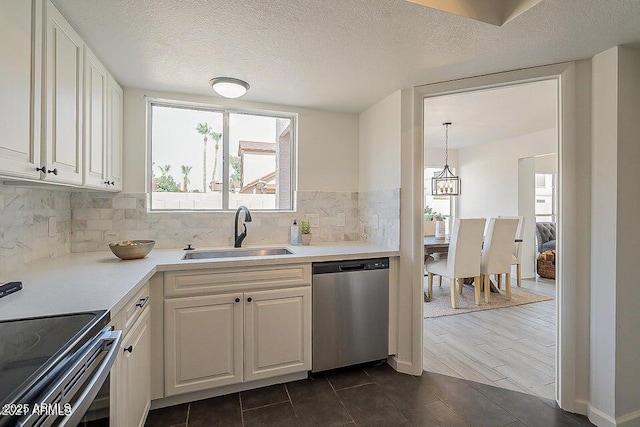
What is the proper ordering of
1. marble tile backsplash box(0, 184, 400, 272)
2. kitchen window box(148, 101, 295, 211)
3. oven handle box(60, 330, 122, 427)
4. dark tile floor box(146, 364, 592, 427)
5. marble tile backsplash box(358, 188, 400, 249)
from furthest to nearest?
kitchen window box(148, 101, 295, 211)
marble tile backsplash box(358, 188, 400, 249)
dark tile floor box(146, 364, 592, 427)
marble tile backsplash box(0, 184, 400, 272)
oven handle box(60, 330, 122, 427)

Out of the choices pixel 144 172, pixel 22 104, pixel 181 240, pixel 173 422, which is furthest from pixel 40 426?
pixel 144 172

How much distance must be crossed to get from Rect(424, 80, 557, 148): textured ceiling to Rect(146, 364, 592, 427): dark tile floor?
7.30ft

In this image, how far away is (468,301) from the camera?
3848 mm

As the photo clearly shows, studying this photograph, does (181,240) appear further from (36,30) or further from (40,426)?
(40,426)

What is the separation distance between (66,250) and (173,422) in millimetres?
1414

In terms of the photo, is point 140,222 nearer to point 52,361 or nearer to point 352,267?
point 352,267

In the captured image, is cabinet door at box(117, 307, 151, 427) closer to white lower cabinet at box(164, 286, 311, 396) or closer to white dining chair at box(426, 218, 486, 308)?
white lower cabinet at box(164, 286, 311, 396)

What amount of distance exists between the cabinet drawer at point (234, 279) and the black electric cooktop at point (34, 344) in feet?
2.69

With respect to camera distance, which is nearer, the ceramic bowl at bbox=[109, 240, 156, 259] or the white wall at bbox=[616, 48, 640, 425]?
the white wall at bbox=[616, 48, 640, 425]

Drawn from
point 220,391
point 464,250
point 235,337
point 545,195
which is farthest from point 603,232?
point 545,195

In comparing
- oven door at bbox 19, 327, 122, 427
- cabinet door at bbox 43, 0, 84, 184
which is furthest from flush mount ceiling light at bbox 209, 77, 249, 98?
oven door at bbox 19, 327, 122, 427

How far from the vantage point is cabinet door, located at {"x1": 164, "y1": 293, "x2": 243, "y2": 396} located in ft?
5.89

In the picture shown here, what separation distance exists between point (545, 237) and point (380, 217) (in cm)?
443

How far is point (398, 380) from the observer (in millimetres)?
2146
